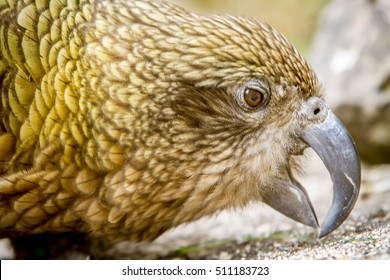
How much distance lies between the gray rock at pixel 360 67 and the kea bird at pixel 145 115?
85.9 inches

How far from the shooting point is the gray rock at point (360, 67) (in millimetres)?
5004

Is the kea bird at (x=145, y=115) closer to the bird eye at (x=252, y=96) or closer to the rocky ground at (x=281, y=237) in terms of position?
the bird eye at (x=252, y=96)

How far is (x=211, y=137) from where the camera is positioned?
2.77 meters

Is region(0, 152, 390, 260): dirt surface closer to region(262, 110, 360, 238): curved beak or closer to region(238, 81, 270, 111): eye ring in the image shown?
region(262, 110, 360, 238): curved beak

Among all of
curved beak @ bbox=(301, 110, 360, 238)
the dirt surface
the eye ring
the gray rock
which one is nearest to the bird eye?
the eye ring

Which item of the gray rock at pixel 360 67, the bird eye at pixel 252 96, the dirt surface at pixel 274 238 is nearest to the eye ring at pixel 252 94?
the bird eye at pixel 252 96

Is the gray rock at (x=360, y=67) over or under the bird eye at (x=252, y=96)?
over

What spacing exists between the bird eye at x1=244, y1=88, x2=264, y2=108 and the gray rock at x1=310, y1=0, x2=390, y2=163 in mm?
2289

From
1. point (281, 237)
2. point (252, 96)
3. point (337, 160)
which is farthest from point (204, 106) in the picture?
point (281, 237)

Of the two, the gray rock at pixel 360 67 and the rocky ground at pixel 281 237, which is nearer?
the rocky ground at pixel 281 237

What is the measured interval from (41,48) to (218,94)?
83cm
